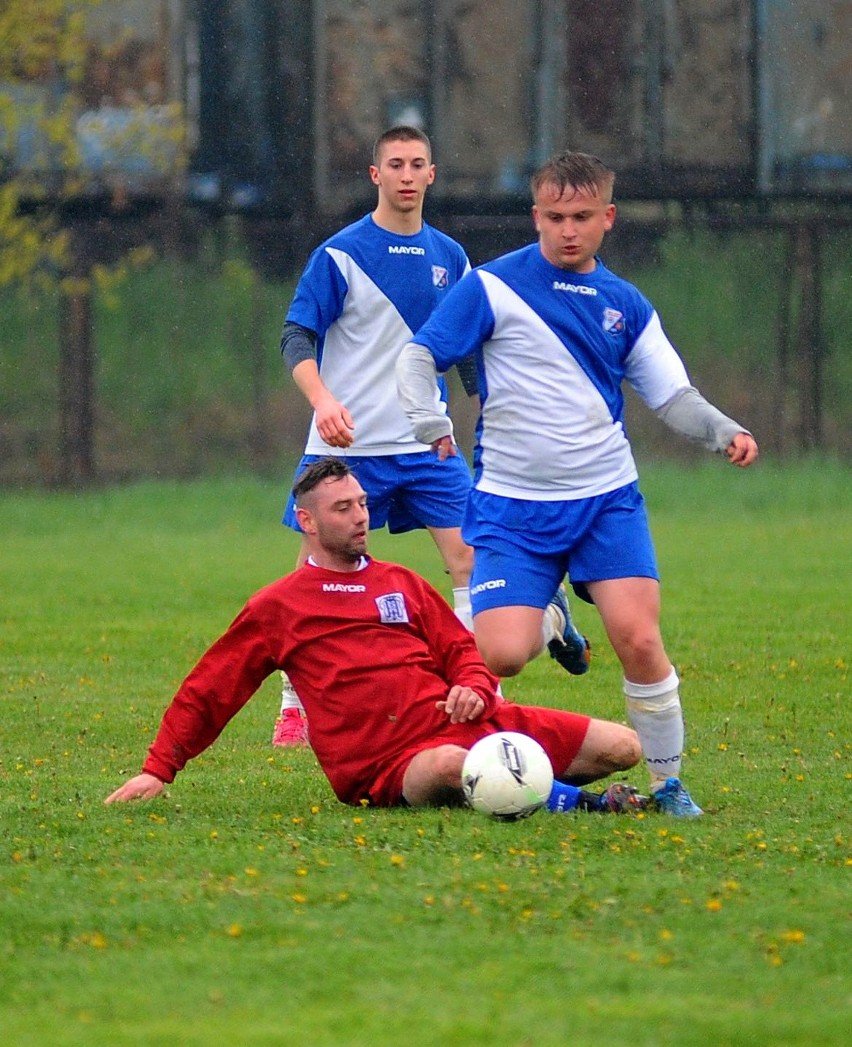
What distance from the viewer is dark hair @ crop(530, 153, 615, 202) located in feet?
20.4

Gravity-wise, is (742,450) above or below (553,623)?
above

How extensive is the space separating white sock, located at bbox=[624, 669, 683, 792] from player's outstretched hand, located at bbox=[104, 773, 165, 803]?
5.15 ft

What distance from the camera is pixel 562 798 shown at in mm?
6180

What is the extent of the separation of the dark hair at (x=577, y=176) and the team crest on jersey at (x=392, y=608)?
1421 millimetres

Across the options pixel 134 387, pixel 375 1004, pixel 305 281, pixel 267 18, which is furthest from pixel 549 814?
pixel 267 18

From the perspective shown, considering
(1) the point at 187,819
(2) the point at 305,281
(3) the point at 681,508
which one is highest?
(2) the point at 305,281

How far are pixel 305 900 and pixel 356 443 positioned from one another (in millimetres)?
3601

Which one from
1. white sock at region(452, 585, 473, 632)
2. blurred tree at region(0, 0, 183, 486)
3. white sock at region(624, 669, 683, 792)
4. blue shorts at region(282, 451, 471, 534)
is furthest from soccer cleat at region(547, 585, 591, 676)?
blurred tree at region(0, 0, 183, 486)

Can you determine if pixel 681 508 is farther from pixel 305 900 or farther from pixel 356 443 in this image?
pixel 305 900

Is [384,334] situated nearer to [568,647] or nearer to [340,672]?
[568,647]

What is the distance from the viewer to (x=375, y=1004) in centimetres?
401

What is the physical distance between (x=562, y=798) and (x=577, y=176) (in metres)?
2.03

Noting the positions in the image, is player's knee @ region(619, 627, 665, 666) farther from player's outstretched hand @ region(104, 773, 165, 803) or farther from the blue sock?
player's outstretched hand @ region(104, 773, 165, 803)

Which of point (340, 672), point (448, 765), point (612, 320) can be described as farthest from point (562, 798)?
point (612, 320)
